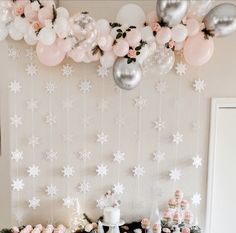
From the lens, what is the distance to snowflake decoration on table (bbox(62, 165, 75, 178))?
2.58 metres

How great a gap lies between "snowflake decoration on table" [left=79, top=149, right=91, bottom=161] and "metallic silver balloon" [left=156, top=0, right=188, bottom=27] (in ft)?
3.78

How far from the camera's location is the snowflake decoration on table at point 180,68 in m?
2.49

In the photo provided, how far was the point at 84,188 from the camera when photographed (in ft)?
8.52

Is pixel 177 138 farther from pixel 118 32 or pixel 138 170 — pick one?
pixel 118 32

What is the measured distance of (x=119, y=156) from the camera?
2.57 meters

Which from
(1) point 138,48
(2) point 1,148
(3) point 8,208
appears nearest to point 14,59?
(2) point 1,148

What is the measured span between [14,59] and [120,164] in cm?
114

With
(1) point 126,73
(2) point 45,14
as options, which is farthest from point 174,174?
(2) point 45,14

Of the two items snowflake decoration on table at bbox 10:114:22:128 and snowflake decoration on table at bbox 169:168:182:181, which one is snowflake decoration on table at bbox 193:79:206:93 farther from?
snowflake decoration on table at bbox 10:114:22:128

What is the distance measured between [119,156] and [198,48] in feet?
3.26

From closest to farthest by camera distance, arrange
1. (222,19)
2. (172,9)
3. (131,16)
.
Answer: (172,9) → (222,19) → (131,16)

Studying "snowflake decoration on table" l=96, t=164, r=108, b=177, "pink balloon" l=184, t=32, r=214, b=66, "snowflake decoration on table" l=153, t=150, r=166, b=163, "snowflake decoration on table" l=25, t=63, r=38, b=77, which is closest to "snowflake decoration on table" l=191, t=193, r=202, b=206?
"snowflake decoration on table" l=153, t=150, r=166, b=163

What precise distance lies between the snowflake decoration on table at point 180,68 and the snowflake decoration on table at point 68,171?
1.10 m

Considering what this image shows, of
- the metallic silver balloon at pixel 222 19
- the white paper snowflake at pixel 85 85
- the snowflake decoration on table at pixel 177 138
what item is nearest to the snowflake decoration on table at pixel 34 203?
the white paper snowflake at pixel 85 85
